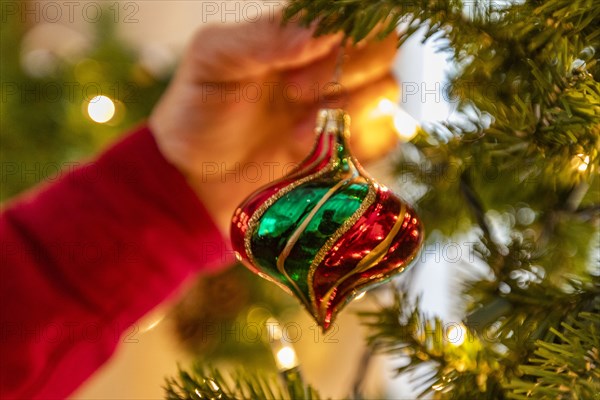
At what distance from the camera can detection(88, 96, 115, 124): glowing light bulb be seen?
78 cm

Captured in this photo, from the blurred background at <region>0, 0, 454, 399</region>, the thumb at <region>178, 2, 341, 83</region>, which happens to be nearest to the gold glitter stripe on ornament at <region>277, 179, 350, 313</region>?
the thumb at <region>178, 2, 341, 83</region>

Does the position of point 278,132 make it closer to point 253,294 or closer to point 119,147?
point 119,147

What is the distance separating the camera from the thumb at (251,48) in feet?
1.14

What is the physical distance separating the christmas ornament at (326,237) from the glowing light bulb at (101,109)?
552 mm

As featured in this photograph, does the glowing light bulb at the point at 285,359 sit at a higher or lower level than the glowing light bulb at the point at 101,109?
lower

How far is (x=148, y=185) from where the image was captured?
1.59 feet

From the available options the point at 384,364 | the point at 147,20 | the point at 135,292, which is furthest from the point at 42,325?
the point at 147,20

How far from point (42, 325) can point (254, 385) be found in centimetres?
21

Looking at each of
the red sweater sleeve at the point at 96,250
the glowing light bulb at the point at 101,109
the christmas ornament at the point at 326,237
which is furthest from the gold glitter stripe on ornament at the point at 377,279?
the glowing light bulb at the point at 101,109

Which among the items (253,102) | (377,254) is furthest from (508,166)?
(253,102)

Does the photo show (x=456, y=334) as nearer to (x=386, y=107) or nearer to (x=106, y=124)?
(x=386, y=107)

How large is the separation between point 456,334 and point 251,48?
193 millimetres

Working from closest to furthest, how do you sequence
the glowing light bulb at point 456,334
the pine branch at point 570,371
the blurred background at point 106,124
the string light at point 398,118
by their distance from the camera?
the pine branch at point 570,371, the glowing light bulb at point 456,334, the string light at point 398,118, the blurred background at point 106,124

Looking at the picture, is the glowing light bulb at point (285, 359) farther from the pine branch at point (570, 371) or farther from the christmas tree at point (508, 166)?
the pine branch at point (570, 371)
